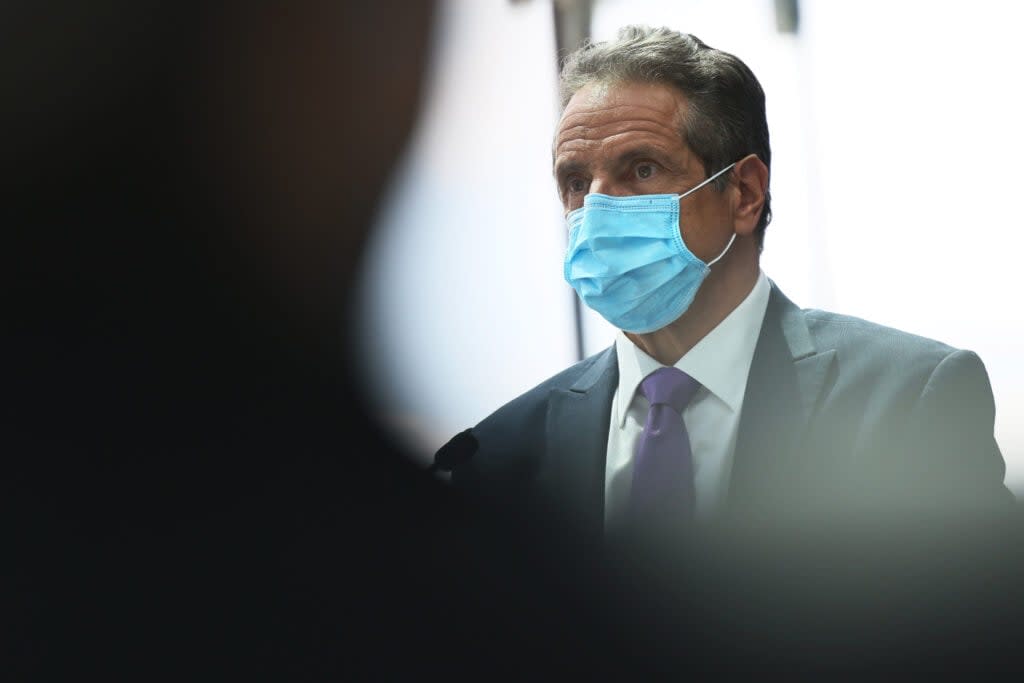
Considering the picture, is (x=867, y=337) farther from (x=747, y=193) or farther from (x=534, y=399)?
(x=534, y=399)

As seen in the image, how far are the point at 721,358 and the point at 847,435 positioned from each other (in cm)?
14

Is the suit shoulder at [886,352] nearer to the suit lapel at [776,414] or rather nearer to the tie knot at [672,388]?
the suit lapel at [776,414]

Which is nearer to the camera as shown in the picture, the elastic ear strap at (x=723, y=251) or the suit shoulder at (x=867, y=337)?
the suit shoulder at (x=867, y=337)

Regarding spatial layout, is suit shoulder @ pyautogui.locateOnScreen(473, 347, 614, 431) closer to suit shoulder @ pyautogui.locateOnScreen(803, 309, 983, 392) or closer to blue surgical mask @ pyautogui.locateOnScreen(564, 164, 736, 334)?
blue surgical mask @ pyautogui.locateOnScreen(564, 164, 736, 334)

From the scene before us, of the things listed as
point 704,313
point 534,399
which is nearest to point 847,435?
point 704,313

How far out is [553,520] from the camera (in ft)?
3.21

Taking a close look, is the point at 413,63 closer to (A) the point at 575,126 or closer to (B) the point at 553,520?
(A) the point at 575,126

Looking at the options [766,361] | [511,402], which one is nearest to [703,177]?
[766,361]

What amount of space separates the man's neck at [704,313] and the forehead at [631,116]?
0.14m

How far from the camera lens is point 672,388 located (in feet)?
3.20

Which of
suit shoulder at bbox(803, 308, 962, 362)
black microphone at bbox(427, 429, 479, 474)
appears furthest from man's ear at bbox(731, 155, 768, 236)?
black microphone at bbox(427, 429, 479, 474)

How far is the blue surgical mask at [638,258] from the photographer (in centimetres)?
102

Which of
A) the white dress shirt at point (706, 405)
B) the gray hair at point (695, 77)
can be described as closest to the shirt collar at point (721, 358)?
the white dress shirt at point (706, 405)

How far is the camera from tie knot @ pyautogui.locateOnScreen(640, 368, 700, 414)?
0.97 meters
